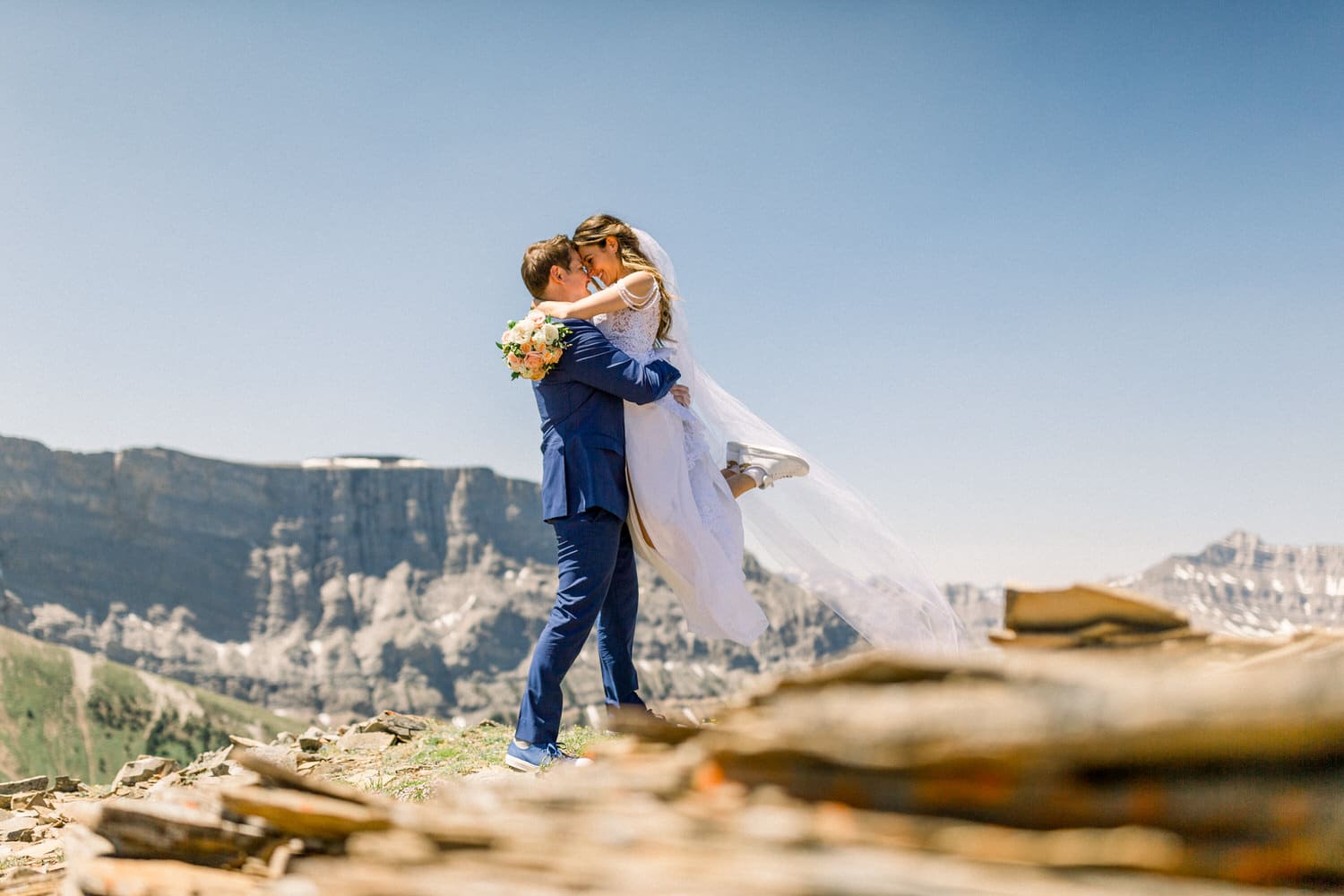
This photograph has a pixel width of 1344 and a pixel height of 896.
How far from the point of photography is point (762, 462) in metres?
7.66

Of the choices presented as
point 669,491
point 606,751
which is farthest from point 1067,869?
point 669,491

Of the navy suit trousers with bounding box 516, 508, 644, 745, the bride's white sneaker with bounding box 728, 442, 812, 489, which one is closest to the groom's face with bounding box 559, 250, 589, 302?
the navy suit trousers with bounding box 516, 508, 644, 745

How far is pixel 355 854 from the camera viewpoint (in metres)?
2.93

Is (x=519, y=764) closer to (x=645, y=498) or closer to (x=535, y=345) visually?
(x=645, y=498)

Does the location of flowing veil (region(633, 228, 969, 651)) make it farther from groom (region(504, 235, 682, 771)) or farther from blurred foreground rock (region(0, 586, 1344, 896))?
blurred foreground rock (region(0, 586, 1344, 896))

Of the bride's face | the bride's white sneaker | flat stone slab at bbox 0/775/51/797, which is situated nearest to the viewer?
the bride's face

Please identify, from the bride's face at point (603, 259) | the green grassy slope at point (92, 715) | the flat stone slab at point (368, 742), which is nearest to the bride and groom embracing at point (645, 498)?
→ the bride's face at point (603, 259)

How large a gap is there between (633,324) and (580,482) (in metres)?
1.26

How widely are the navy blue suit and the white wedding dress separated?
19 centimetres

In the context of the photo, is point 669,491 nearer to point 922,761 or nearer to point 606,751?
point 606,751

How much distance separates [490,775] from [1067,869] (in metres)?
5.11

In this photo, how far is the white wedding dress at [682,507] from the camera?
6.67m

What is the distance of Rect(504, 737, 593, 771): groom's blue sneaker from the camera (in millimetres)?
6172

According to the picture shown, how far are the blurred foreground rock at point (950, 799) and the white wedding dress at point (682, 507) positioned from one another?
3.88 m
